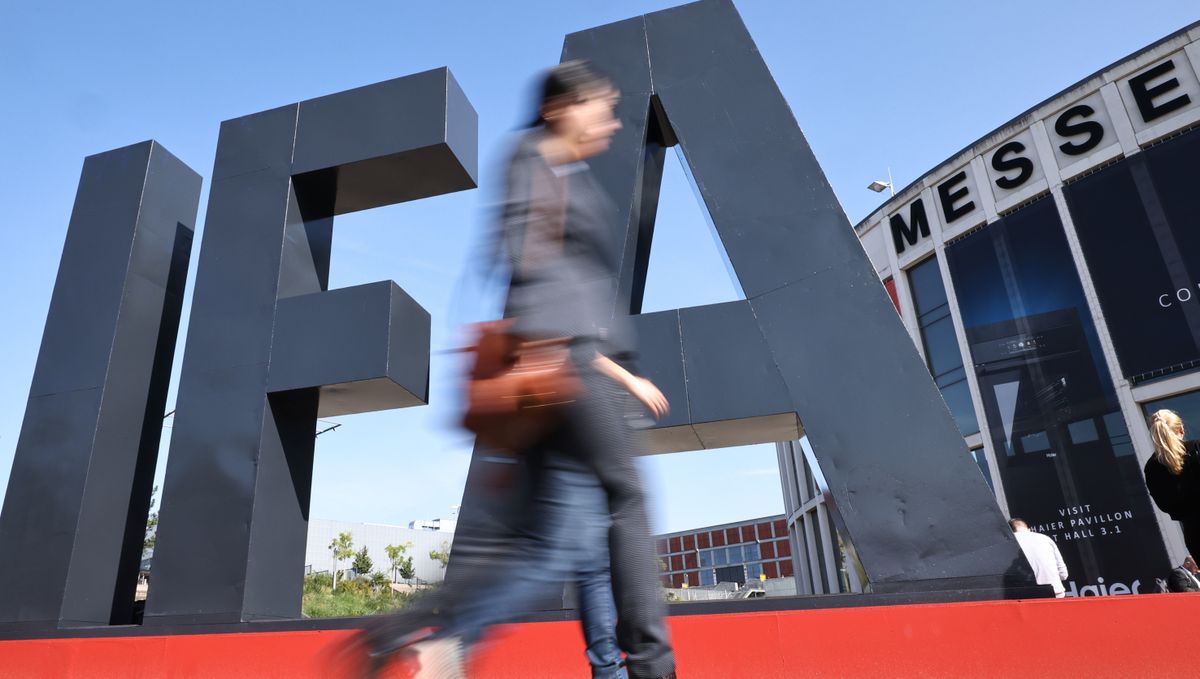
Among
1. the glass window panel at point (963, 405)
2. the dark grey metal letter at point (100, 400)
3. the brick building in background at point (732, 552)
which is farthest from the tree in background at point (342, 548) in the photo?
the dark grey metal letter at point (100, 400)

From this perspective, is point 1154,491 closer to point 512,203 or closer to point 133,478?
point 512,203

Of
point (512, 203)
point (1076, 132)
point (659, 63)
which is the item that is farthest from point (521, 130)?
point (1076, 132)

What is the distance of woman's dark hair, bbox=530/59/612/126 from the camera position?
1812mm

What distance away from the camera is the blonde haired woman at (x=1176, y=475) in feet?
13.0

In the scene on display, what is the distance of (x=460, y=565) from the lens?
1.47 meters

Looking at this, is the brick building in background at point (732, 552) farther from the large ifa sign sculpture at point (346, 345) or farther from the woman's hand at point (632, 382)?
the woman's hand at point (632, 382)

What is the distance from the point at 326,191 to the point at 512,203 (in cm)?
498

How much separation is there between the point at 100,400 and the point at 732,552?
88324 millimetres

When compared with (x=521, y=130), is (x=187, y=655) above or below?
below

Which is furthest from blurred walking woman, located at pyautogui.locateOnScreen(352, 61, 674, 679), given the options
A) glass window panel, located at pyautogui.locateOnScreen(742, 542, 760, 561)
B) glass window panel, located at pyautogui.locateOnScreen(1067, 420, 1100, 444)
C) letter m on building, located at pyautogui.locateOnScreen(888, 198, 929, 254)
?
glass window panel, located at pyautogui.locateOnScreen(742, 542, 760, 561)

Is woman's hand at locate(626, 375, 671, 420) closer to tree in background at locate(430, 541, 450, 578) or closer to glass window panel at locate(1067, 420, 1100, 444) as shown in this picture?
tree in background at locate(430, 541, 450, 578)

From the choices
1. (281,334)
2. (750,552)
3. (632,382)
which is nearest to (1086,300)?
(281,334)

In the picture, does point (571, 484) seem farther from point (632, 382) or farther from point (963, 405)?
point (963, 405)

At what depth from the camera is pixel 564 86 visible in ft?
5.96
